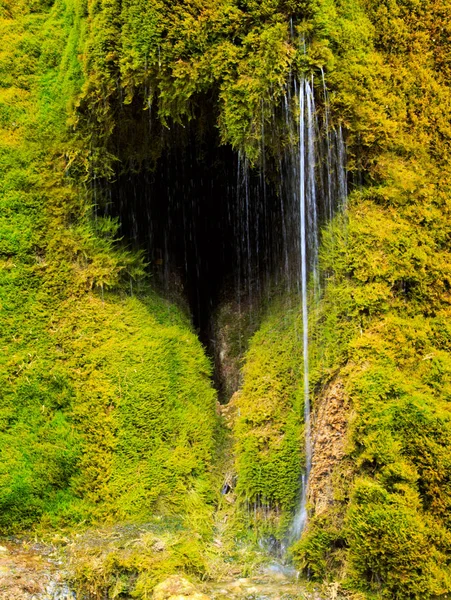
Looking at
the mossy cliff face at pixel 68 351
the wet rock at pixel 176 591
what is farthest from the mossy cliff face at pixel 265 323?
the wet rock at pixel 176 591

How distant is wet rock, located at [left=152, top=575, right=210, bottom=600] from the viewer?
4.45 meters

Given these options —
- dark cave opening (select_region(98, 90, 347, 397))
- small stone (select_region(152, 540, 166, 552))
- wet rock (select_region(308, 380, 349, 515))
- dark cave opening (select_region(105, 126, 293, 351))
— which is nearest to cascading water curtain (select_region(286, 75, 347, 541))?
dark cave opening (select_region(98, 90, 347, 397))

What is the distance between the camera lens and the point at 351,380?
5.01m

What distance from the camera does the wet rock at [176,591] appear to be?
445 cm

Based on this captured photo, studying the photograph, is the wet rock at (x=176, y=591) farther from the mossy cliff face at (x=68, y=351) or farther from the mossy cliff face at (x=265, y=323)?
the mossy cliff face at (x=68, y=351)

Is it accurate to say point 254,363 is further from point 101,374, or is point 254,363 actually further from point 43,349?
point 43,349

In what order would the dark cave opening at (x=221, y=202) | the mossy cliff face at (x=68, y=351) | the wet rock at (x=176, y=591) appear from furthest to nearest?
1. the mossy cliff face at (x=68, y=351)
2. the dark cave opening at (x=221, y=202)
3. the wet rock at (x=176, y=591)

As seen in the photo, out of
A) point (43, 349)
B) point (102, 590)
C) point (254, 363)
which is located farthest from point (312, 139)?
point (102, 590)

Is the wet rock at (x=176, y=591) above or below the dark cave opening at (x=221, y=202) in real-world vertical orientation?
below

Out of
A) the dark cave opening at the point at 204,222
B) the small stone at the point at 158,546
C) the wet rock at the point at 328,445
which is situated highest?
the dark cave opening at the point at 204,222

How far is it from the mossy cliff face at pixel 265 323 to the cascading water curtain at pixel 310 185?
4.0 inches

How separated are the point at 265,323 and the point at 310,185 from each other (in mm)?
1629

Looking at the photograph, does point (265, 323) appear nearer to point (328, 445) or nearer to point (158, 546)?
point (328, 445)

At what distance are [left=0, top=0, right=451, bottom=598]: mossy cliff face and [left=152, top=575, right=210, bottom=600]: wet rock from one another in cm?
93
